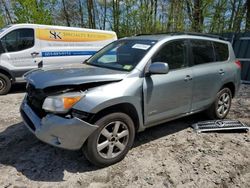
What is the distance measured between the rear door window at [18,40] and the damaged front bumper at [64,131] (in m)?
4.93

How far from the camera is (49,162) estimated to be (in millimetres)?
3170

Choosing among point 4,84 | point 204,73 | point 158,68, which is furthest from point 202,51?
point 4,84

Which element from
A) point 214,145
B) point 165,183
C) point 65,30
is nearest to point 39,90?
point 165,183

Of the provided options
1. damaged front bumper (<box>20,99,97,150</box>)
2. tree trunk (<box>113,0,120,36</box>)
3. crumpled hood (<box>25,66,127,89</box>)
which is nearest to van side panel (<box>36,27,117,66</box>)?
crumpled hood (<box>25,66,127,89</box>)

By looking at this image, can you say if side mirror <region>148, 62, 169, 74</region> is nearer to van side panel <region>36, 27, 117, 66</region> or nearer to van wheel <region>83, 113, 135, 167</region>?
van wheel <region>83, 113, 135, 167</region>

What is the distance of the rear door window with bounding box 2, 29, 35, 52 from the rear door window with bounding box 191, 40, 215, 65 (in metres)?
5.14

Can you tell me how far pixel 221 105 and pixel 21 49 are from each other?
5.82 metres

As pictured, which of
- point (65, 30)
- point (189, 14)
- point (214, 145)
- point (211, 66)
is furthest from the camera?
point (189, 14)

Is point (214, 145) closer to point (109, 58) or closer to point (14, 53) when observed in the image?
point (109, 58)

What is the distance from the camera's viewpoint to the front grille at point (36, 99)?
9.41 ft

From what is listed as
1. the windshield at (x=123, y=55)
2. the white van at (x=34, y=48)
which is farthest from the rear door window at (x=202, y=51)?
the white van at (x=34, y=48)

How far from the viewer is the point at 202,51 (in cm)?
421

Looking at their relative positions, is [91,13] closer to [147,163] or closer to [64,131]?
[147,163]

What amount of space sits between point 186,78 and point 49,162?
2.44 metres
